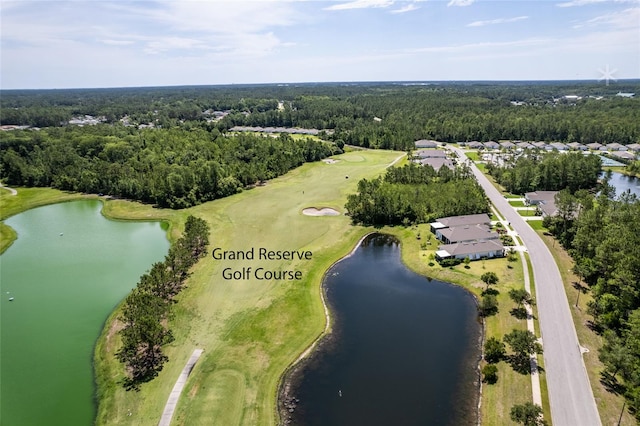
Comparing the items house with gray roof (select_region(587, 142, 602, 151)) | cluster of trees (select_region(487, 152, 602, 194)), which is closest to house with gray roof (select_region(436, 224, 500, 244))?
cluster of trees (select_region(487, 152, 602, 194))

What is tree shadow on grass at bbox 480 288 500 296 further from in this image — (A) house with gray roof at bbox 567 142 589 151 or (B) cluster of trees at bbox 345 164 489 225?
(A) house with gray roof at bbox 567 142 589 151

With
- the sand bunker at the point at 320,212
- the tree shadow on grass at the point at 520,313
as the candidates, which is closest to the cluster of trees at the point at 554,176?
the sand bunker at the point at 320,212

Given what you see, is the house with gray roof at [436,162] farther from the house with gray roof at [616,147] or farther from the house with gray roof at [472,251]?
the house with gray roof at [616,147]

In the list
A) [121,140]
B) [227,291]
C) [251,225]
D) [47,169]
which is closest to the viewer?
[227,291]

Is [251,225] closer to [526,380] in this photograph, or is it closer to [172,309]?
[172,309]

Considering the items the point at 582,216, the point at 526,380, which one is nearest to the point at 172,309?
the point at 526,380

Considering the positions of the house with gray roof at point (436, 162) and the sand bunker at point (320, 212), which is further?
the house with gray roof at point (436, 162)
